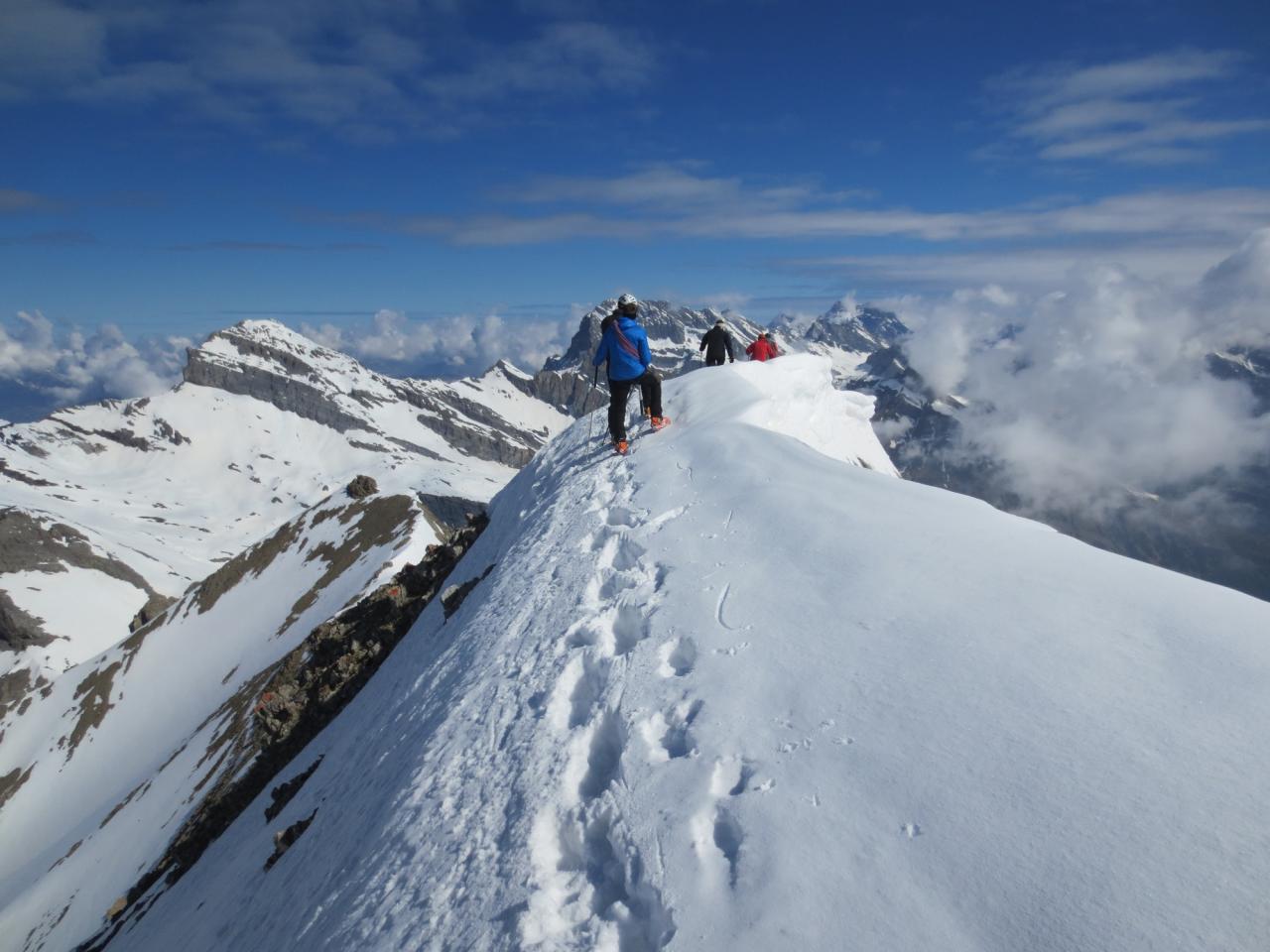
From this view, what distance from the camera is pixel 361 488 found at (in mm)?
75938

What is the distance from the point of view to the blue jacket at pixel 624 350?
→ 15867 mm

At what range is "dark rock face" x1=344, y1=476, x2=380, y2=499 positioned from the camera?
2950 inches

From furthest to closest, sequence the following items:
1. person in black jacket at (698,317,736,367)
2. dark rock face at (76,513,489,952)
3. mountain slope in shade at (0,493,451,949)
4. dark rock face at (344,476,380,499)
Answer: dark rock face at (344,476,380,499) < mountain slope in shade at (0,493,451,949) < person in black jacket at (698,317,736,367) < dark rock face at (76,513,489,952)

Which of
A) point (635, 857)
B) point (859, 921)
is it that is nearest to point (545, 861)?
point (635, 857)

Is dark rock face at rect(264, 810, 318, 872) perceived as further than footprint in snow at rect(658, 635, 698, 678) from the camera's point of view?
Yes

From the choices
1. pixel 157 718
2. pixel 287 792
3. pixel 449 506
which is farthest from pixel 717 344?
pixel 449 506

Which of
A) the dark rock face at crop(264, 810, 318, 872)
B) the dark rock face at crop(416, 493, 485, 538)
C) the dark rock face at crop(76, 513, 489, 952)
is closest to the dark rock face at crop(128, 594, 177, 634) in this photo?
the dark rock face at crop(416, 493, 485, 538)

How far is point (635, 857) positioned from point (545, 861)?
1039 mm

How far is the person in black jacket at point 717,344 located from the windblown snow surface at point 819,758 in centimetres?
1432

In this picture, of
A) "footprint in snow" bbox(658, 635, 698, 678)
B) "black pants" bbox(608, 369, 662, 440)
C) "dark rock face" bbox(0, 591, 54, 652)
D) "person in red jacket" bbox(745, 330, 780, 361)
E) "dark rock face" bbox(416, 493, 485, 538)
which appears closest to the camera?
"footprint in snow" bbox(658, 635, 698, 678)

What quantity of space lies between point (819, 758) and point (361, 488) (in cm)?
7744

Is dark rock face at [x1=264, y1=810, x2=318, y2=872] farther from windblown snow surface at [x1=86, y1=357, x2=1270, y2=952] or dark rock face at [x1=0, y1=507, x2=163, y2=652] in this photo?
dark rock face at [x1=0, y1=507, x2=163, y2=652]

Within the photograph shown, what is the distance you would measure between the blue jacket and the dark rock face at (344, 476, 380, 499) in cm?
6465

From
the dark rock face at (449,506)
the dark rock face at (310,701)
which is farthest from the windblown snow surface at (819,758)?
the dark rock face at (449,506)
